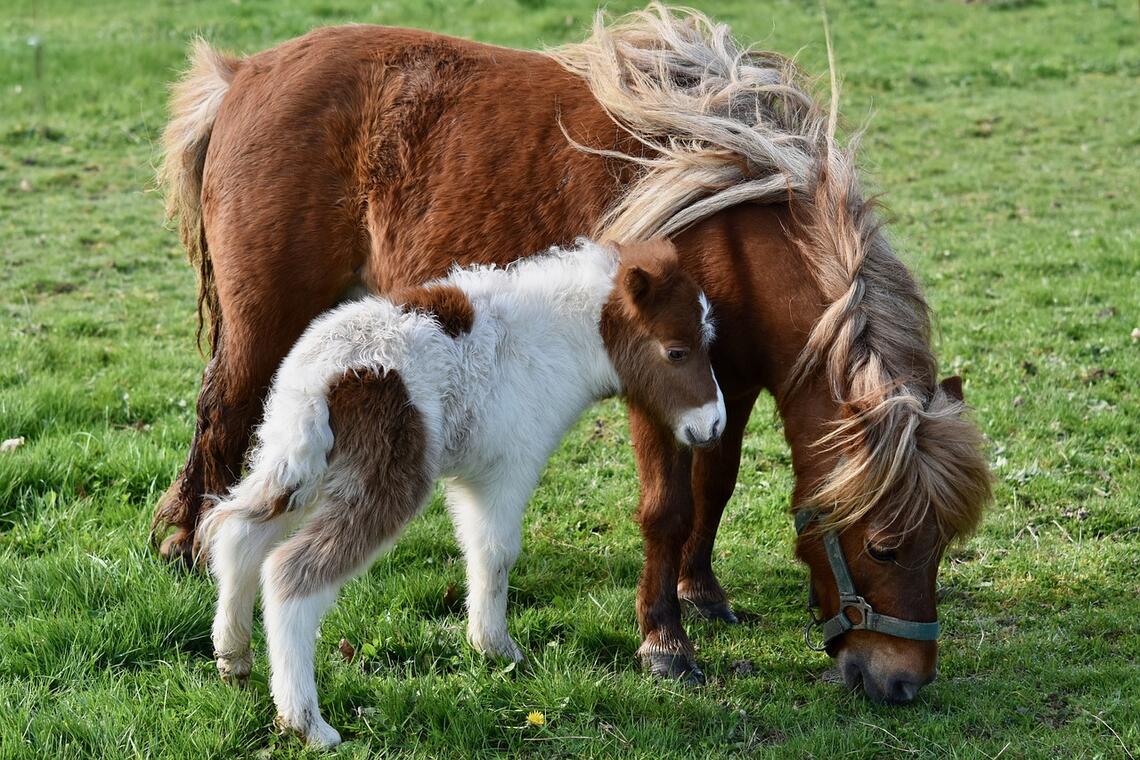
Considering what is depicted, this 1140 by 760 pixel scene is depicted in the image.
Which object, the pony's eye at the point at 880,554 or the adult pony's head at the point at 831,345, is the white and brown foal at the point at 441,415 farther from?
the pony's eye at the point at 880,554

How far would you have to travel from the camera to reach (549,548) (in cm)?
538

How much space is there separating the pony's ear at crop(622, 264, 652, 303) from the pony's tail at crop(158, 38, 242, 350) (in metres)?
2.13

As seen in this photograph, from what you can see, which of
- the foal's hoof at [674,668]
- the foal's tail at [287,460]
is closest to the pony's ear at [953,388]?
the foal's hoof at [674,668]

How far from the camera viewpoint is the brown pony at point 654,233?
391 centimetres

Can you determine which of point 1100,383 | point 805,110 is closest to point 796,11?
point 1100,383

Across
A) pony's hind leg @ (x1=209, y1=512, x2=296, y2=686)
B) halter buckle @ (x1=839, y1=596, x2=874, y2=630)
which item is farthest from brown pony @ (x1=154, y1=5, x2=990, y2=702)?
pony's hind leg @ (x1=209, y1=512, x2=296, y2=686)

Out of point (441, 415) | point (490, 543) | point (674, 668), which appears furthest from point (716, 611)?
point (441, 415)

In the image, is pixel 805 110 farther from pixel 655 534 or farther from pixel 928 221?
pixel 928 221

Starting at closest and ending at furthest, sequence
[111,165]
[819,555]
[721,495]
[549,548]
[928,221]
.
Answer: [819,555] → [721,495] → [549,548] → [928,221] → [111,165]

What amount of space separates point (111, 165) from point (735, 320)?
34.5 feet

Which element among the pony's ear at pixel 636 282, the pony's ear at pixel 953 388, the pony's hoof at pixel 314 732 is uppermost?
the pony's ear at pixel 636 282

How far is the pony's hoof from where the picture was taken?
3.59 metres

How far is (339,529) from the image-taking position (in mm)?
3539

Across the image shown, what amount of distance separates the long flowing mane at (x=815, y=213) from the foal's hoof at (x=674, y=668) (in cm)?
86
